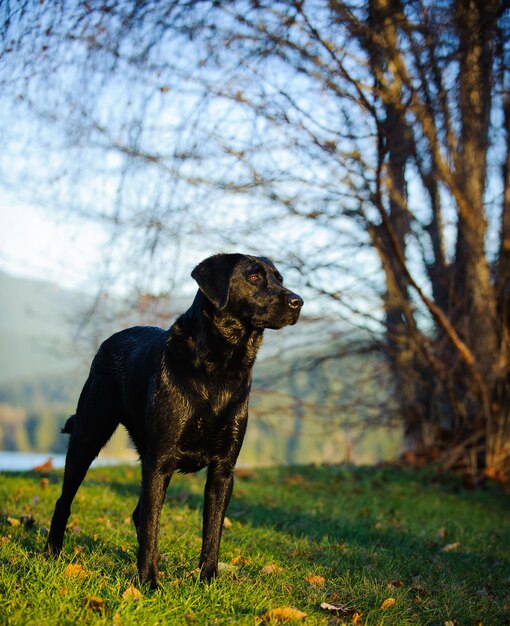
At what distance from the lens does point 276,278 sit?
13.9 feet

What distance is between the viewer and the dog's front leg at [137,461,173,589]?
3.58m

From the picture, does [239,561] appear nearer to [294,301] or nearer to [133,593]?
[133,593]

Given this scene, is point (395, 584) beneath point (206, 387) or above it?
beneath

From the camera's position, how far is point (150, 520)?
3.66m

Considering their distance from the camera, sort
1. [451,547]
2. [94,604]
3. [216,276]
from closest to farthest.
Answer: [94,604] → [216,276] → [451,547]

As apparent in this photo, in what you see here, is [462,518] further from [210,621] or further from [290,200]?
[210,621]

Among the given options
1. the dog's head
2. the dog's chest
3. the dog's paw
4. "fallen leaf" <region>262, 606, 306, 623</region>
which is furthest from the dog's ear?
the dog's paw

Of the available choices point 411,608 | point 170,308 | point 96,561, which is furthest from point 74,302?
point 411,608

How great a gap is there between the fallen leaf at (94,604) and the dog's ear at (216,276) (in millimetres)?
1600

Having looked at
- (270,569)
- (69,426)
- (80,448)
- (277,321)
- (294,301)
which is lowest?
(270,569)

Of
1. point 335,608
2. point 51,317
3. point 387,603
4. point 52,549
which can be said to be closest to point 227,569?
point 335,608

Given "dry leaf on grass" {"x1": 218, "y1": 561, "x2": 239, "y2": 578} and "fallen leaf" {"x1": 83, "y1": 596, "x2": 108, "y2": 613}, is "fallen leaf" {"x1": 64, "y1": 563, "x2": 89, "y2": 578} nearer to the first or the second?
"fallen leaf" {"x1": 83, "y1": 596, "x2": 108, "y2": 613}

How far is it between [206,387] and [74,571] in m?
1.19

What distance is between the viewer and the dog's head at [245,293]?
12.9 ft
